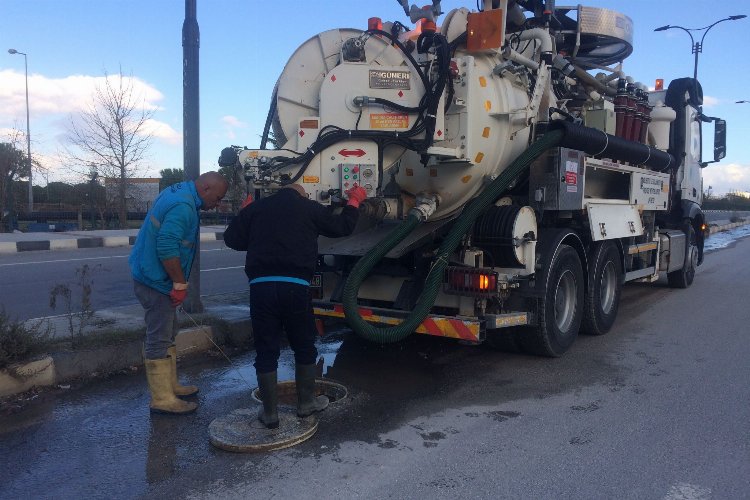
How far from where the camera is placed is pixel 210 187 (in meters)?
4.76

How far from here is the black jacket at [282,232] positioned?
14.1 feet

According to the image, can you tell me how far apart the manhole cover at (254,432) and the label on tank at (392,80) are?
268cm

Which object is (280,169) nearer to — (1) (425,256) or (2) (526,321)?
(1) (425,256)

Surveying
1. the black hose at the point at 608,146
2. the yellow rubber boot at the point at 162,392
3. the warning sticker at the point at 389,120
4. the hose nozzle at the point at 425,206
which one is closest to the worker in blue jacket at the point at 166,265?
the yellow rubber boot at the point at 162,392

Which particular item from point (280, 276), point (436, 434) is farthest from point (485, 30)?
point (436, 434)

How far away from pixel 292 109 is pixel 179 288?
2037 mm

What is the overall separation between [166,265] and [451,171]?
8.64 ft

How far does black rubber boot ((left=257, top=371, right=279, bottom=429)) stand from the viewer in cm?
426

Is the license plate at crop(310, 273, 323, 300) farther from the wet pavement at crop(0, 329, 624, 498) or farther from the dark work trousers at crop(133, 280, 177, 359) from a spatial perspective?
the dark work trousers at crop(133, 280, 177, 359)

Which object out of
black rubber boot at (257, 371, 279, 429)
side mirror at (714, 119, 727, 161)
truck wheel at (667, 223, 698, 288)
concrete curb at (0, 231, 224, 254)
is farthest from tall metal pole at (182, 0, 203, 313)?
concrete curb at (0, 231, 224, 254)

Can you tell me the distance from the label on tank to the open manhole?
8.06ft

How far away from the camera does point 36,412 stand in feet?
15.1

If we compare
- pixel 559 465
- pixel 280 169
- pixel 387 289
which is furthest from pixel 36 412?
pixel 559 465

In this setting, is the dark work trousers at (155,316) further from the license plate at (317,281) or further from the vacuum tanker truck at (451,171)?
the license plate at (317,281)
